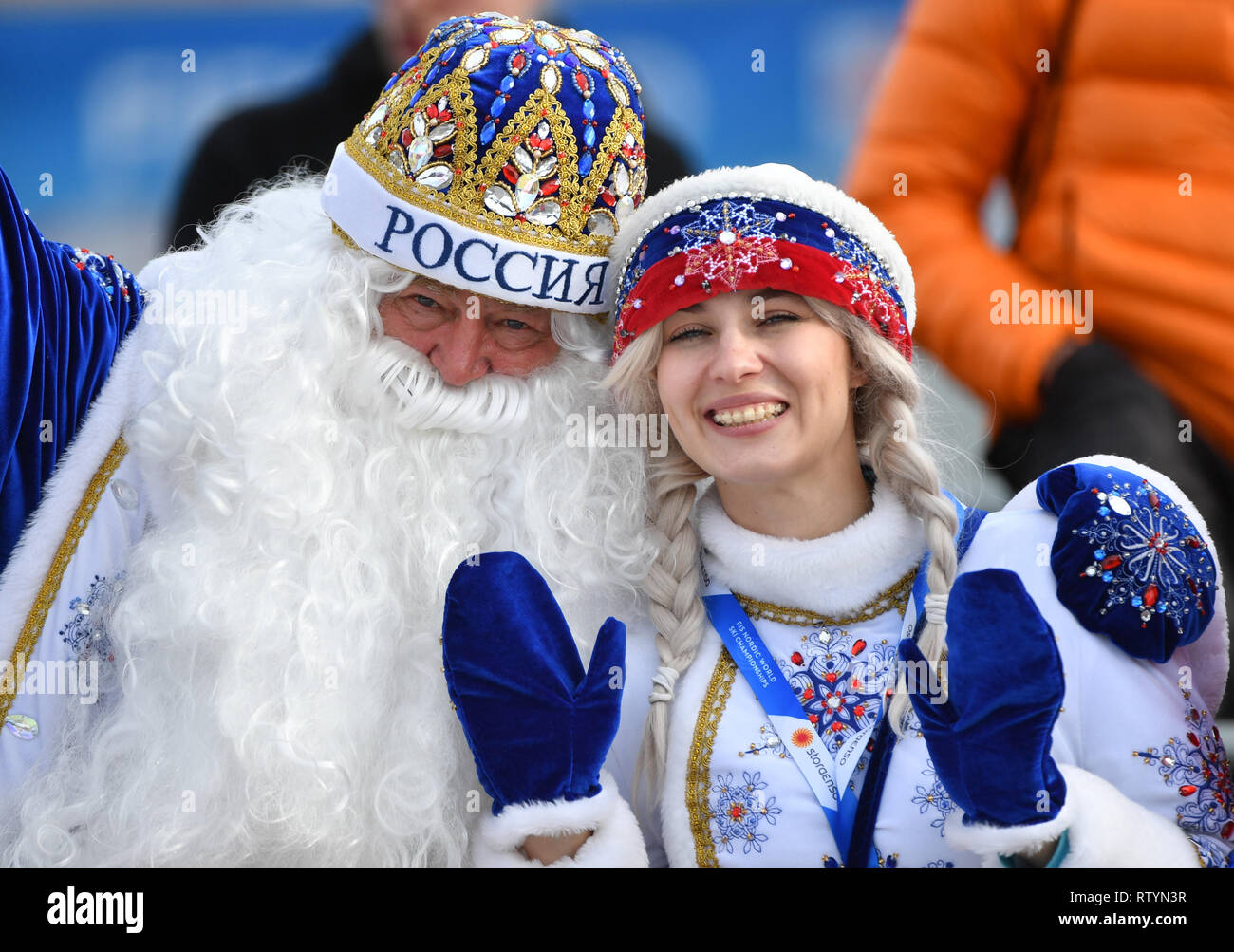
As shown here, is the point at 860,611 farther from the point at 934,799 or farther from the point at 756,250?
the point at 756,250

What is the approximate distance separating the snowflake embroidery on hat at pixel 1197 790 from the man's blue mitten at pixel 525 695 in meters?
0.91

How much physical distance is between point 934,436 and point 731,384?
23.9 inches

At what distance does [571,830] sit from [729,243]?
1064 millimetres

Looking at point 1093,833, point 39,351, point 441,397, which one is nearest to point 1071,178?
point 441,397

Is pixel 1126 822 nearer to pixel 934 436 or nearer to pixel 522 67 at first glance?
pixel 934 436

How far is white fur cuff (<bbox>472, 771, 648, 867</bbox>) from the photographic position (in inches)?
81.9

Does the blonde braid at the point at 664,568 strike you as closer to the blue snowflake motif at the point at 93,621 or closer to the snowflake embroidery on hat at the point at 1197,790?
the snowflake embroidery on hat at the point at 1197,790

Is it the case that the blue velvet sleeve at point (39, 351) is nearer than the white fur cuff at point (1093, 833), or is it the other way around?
the white fur cuff at point (1093, 833)

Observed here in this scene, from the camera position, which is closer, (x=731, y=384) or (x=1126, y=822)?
(x=1126, y=822)

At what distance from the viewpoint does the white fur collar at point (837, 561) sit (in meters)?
2.30

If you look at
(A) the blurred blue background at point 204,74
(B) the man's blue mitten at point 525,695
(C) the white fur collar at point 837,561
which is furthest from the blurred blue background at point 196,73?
(B) the man's blue mitten at point 525,695

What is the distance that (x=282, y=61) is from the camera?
3.74 meters
